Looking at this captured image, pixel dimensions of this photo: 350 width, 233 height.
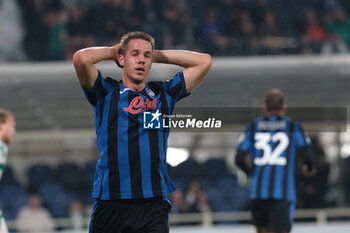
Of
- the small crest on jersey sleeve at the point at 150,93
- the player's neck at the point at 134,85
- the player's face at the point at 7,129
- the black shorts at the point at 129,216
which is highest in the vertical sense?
the player's neck at the point at 134,85

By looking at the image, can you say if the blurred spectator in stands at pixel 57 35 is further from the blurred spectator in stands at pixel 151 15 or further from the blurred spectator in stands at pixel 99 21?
the blurred spectator in stands at pixel 151 15

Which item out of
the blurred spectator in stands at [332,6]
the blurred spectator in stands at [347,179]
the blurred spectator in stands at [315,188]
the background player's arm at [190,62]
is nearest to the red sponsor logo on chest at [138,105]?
the background player's arm at [190,62]

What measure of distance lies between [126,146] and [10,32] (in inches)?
312

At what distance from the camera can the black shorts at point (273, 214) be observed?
4805 mm

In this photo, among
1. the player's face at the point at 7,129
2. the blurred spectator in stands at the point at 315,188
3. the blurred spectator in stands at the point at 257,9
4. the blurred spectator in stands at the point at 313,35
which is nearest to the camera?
the player's face at the point at 7,129

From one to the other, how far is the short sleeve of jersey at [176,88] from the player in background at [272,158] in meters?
1.63

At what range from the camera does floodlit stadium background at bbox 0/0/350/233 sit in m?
10.2

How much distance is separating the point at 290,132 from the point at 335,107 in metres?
6.84

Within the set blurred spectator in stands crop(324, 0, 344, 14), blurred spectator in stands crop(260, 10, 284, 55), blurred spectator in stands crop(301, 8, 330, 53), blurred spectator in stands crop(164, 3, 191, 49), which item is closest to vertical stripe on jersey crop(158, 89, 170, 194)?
blurred spectator in stands crop(164, 3, 191, 49)

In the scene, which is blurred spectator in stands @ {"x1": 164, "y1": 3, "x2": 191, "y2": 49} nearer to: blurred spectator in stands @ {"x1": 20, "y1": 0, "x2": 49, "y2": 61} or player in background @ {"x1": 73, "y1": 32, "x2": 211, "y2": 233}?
blurred spectator in stands @ {"x1": 20, "y1": 0, "x2": 49, "y2": 61}

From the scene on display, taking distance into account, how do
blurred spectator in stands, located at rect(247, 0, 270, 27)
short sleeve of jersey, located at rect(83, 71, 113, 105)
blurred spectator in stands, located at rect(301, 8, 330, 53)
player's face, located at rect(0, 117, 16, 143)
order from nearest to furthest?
short sleeve of jersey, located at rect(83, 71, 113, 105) < player's face, located at rect(0, 117, 16, 143) < blurred spectator in stands, located at rect(301, 8, 330, 53) < blurred spectator in stands, located at rect(247, 0, 270, 27)

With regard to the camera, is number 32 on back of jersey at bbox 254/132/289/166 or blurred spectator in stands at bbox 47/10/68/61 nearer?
number 32 on back of jersey at bbox 254/132/289/166

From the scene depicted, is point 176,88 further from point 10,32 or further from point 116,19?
point 10,32

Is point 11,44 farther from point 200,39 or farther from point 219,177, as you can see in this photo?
point 219,177
